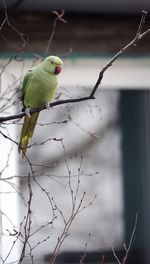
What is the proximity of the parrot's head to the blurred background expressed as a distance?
1.18 m

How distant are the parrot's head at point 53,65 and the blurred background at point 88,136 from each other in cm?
118

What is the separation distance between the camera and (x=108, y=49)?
393 centimetres

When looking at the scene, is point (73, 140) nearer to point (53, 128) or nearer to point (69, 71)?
point (53, 128)

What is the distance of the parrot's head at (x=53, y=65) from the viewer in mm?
2447

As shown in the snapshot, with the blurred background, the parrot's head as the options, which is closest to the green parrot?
the parrot's head

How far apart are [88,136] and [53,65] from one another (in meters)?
1.36

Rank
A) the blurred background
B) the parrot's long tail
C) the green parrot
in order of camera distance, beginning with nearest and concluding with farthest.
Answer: the parrot's long tail < the green parrot < the blurred background

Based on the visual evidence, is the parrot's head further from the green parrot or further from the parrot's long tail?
the parrot's long tail

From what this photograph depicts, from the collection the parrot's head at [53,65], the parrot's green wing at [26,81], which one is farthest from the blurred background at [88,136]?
the parrot's head at [53,65]

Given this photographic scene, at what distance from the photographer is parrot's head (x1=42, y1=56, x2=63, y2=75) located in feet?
8.03

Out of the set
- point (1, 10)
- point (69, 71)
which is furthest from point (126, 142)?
point (1, 10)

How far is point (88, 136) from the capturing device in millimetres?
3812

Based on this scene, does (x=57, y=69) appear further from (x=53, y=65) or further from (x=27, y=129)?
(x=27, y=129)

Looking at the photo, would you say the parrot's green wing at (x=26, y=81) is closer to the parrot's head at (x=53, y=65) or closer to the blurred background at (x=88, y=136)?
the parrot's head at (x=53, y=65)
